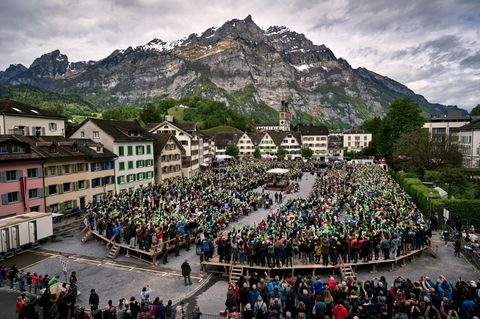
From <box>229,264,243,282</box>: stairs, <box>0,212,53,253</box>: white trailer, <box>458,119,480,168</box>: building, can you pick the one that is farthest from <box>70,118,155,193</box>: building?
<box>458,119,480,168</box>: building

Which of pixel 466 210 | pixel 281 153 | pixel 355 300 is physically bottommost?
pixel 466 210

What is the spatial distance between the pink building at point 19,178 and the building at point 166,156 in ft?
79.1

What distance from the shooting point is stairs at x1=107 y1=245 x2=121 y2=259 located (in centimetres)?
2368

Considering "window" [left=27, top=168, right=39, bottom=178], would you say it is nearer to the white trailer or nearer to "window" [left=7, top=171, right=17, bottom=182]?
"window" [left=7, top=171, right=17, bottom=182]

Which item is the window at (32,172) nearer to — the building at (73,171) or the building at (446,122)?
the building at (73,171)

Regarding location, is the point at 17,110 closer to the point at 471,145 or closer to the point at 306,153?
the point at 471,145

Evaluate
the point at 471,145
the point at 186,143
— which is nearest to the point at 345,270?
the point at 471,145

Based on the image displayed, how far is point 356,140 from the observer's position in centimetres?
13238

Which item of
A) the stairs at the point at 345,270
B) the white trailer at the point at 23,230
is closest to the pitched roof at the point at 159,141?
the white trailer at the point at 23,230

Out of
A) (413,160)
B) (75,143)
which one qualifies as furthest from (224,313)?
(413,160)

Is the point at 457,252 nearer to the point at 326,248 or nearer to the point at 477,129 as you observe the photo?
the point at 326,248

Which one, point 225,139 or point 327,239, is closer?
point 327,239

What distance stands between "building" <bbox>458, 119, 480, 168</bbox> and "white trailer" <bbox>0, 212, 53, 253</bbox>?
6325cm

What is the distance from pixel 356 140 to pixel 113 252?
407ft
